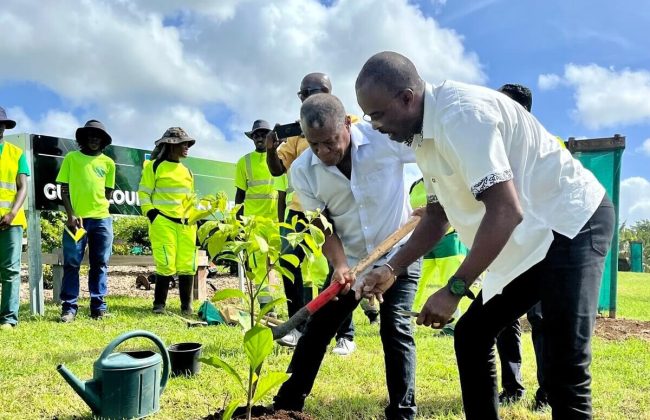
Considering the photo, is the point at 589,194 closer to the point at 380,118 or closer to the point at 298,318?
the point at 380,118

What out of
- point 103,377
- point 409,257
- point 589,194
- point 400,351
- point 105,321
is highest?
→ point 589,194

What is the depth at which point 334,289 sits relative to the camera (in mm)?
2574

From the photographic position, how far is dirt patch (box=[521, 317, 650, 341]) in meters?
5.71

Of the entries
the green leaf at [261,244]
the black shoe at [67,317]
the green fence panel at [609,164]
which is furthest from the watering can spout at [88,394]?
the green fence panel at [609,164]

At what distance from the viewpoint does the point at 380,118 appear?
193 cm

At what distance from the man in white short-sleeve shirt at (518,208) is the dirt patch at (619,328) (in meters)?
4.22

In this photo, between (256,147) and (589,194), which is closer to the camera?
(589,194)

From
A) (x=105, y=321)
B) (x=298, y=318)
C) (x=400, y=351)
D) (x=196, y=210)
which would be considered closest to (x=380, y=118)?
(x=196, y=210)

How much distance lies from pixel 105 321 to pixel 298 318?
4.37 metres

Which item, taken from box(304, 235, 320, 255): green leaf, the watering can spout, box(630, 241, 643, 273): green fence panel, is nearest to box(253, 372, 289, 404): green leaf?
box(304, 235, 320, 255): green leaf

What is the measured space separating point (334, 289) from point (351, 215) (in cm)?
58

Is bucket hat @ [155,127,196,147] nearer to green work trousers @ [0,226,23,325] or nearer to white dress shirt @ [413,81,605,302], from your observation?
green work trousers @ [0,226,23,325]

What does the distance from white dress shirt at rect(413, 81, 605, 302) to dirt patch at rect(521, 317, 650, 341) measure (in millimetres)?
4304

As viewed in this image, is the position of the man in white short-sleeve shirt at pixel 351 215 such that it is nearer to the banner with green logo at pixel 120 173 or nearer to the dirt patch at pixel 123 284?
the banner with green logo at pixel 120 173
